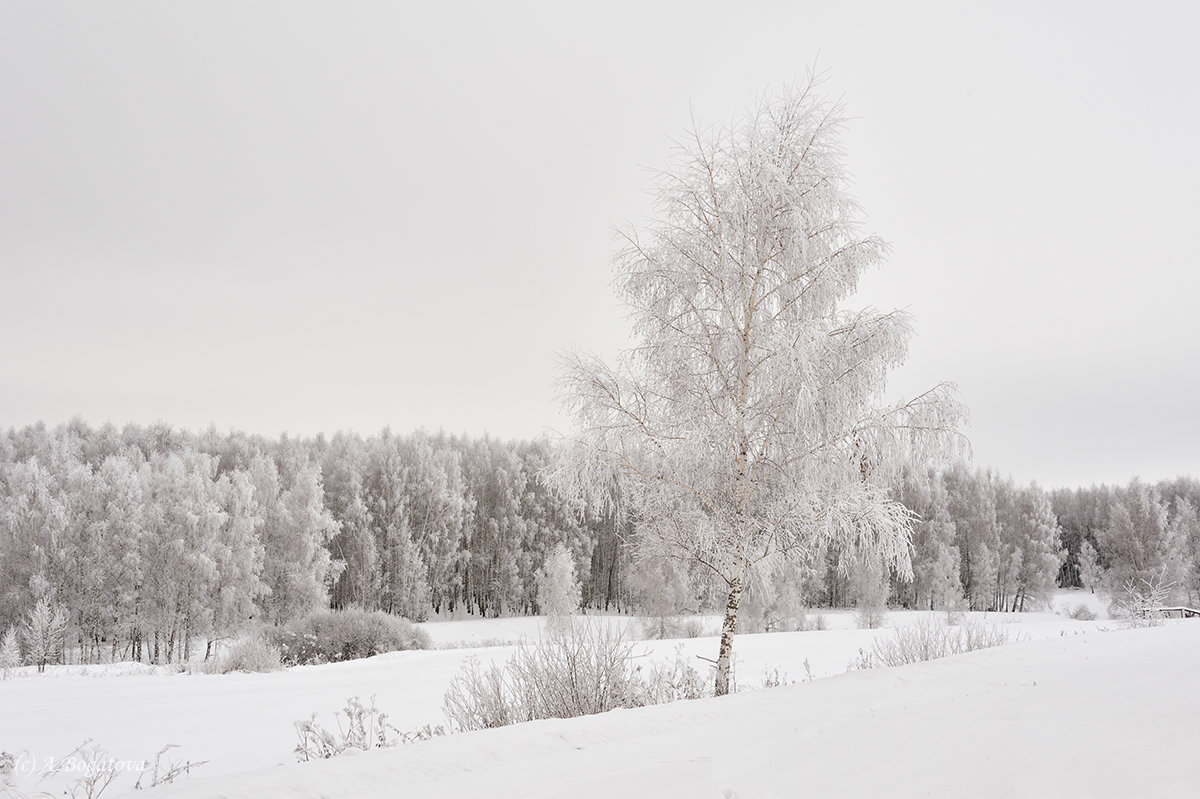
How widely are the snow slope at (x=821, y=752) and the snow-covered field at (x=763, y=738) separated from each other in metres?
0.02

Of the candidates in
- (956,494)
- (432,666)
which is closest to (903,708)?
(432,666)

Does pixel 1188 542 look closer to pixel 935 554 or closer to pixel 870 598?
pixel 935 554

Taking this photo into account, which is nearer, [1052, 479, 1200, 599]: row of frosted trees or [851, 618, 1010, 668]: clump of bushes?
[851, 618, 1010, 668]: clump of bushes

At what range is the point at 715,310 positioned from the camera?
10.1 meters

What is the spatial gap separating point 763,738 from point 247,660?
52.1ft

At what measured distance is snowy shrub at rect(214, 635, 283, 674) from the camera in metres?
17.5

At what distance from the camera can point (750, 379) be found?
9586 mm

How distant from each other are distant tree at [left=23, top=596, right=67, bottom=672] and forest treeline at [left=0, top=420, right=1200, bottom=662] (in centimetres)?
205

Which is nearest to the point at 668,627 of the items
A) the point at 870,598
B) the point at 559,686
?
the point at 870,598

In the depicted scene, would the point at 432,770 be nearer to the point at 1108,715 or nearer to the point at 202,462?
the point at 1108,715

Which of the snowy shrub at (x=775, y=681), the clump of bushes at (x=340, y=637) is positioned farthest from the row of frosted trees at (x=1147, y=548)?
the clump of bushes at (x=340, y=637)

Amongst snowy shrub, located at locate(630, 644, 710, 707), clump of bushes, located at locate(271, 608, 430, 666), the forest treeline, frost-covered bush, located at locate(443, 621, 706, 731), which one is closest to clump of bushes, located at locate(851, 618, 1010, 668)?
snowy shrub, located at locate(630, 644, 710, 707)

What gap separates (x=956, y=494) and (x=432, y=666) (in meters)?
56.6

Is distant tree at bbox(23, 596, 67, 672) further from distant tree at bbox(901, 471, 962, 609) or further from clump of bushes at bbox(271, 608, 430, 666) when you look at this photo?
distant tree at bbox(901, 471, 962, 609)
